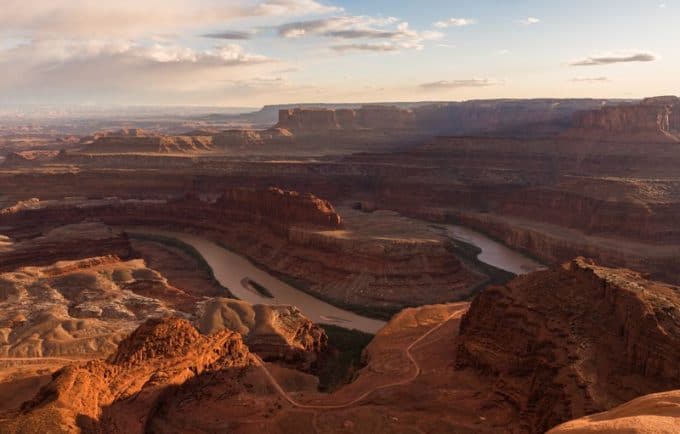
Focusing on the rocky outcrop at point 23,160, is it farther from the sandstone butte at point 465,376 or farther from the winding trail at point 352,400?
the winding trail at point 352,400

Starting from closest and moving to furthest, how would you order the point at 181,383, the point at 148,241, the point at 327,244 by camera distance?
the point at 181,383 < the point at 327,244 < the point at 148,241

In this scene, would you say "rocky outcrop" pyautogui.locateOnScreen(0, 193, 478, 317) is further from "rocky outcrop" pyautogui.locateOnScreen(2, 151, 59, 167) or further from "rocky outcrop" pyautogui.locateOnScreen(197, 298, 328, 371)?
"rocky outcrop" pyautogui.locateOnScreen(2, 151, 59, 167)

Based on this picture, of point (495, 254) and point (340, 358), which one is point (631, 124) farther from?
point (340, 358)

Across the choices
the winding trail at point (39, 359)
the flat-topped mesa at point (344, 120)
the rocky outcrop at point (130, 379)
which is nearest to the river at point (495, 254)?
the rocky outcrop at point (130, 379)

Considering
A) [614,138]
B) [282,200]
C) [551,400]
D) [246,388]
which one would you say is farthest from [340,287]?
[614,138]

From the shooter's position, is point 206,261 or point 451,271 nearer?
point 451,271

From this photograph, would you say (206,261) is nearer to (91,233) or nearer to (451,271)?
(91,233)
